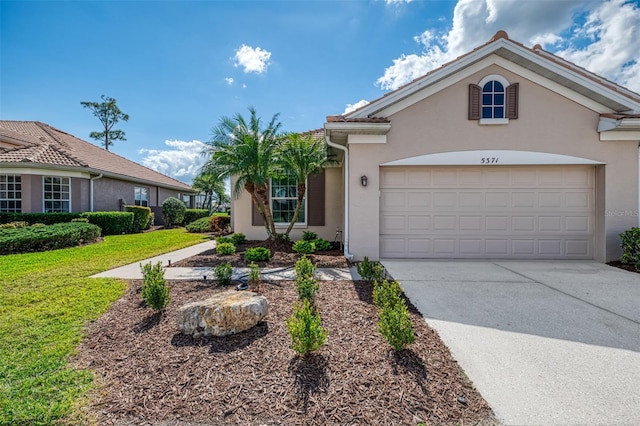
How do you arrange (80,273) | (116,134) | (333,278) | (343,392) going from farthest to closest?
(116,134), (80,273), (333,278), (343,392)

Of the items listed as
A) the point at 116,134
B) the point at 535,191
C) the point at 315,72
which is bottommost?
the point at 535,191

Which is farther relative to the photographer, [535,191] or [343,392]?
[535,191]

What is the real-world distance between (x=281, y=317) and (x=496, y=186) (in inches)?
282

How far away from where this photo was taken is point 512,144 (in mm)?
7438

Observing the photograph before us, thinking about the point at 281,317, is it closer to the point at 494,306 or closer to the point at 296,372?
the point at 296,372

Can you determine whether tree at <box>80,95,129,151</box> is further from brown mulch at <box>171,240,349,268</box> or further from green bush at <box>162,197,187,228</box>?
brown mulch at <box>171,240,349,268</box>

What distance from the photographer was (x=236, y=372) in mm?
2682

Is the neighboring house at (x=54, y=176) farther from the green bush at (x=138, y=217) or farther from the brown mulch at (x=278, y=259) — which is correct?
the brown mulch at (x=278, y=259)

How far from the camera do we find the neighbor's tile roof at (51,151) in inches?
520

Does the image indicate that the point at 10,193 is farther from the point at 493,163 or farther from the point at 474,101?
the point at 493,163

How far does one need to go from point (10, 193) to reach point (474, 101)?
792 inches

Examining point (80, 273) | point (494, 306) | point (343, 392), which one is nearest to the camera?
point (343, 392)

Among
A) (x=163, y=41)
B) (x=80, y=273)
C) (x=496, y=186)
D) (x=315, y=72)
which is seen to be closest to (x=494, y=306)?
(x=496, y=186)

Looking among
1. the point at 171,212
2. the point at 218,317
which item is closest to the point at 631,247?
the point at 218,317
